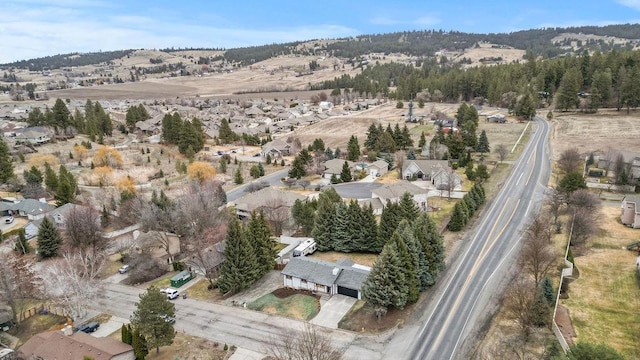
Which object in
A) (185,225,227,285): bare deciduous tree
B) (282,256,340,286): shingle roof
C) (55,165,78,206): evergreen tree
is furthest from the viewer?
(55,165,78,206): evergreen tree

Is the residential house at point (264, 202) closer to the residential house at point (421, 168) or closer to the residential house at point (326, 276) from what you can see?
the residential house at point (326, 276)

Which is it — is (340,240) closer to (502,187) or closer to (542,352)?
(542,352)

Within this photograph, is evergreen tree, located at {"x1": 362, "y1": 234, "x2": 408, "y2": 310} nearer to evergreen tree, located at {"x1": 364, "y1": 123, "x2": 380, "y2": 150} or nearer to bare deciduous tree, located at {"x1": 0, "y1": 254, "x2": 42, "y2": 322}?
bare deciduous tree, located at {"x1": 0, "y1": 254, "x2": 42, "y2": 322}

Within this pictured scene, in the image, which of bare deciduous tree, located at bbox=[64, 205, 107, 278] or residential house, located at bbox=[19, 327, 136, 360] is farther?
bare deciduous tree, located at bbox=[64, 205, 107, 278]

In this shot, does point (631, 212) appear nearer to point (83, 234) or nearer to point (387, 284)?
point (387, 284)

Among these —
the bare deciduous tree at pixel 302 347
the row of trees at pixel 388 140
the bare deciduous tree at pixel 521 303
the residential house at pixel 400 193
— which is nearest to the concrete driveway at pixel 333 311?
the bare deciduous tree at pixel 302 347

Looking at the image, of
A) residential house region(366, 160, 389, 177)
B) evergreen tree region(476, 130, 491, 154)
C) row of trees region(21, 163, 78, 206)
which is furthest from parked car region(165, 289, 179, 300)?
evergreen tree region(476, 130, 491, 154)
